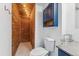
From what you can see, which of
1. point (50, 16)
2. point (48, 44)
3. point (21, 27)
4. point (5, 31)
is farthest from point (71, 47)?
point (5, 31)

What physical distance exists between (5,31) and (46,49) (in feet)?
1.32

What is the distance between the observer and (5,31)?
1.29m

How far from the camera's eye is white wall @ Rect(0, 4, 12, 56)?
1.26 meters

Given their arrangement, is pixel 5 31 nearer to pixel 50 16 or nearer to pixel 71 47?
pixel 50 16

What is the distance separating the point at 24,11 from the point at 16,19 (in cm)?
10

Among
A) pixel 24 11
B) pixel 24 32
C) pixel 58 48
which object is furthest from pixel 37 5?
pixel 58 48

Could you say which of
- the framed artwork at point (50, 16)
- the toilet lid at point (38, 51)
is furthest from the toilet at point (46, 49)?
the framed artwork at point (50, 16)

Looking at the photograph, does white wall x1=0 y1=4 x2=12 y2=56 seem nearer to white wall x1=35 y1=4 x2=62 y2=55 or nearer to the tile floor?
the tile floor

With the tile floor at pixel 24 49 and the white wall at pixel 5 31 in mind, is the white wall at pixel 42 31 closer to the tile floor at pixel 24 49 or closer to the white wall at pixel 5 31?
the tile floor at pixel 24 49

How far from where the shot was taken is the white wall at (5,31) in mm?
1263

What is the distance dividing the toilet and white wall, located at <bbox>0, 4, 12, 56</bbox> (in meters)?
0.23

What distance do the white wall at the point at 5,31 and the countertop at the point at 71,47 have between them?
1.49 feet

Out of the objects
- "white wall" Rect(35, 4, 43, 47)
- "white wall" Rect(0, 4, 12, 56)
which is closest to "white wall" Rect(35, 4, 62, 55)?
"white wall" Rect(35, 4, 43, 47)

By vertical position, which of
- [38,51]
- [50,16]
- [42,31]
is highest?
[50,16]
